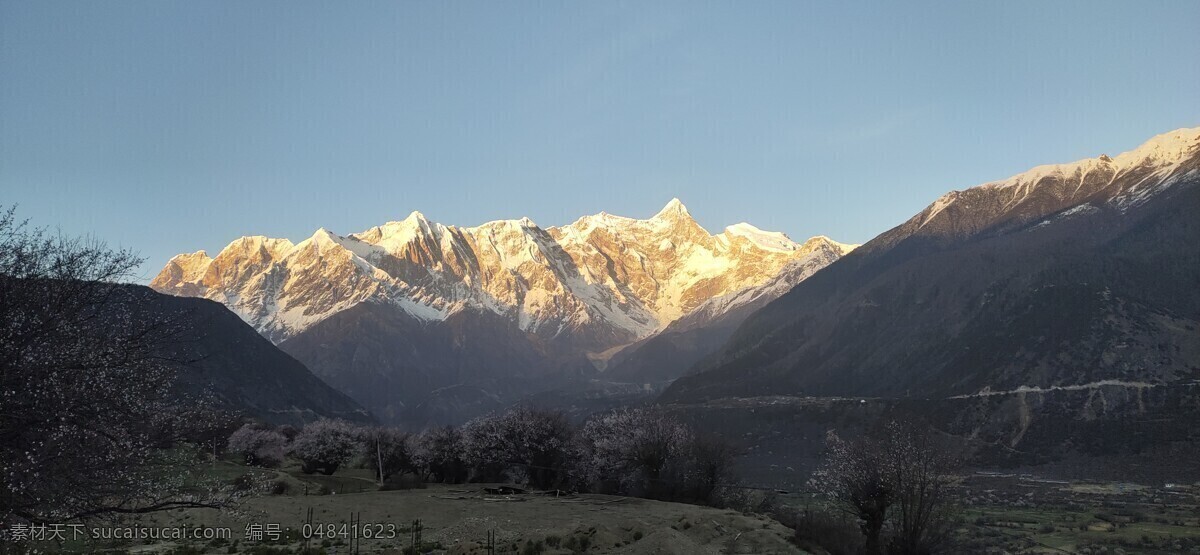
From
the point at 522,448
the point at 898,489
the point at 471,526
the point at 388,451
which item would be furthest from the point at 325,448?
the point at 898,489

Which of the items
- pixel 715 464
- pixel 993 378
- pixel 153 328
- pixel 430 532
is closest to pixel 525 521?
pixel 430 532

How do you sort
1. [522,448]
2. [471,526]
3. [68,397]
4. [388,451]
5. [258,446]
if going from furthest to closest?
[258,446] → [388,451] → [522,448] → [471,526] → [68,397]

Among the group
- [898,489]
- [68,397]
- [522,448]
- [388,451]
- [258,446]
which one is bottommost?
[898,489]

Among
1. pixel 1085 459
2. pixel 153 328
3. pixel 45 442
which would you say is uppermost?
pixel 153 328

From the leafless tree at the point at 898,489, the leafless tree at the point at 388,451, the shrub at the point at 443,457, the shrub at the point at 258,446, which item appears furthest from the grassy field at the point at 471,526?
the shrub at the point at 258,446

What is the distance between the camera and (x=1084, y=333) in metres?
166

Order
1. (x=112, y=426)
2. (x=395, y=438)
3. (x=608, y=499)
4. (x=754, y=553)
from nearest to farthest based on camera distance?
(x=112, y=426) → (x=754, y=553) → (x=608, y=499) → (x=395, y=438)

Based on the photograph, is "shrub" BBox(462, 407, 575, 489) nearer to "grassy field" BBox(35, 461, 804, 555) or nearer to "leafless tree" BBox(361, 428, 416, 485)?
"grassy field" BBox(35, 461, 804, 555)

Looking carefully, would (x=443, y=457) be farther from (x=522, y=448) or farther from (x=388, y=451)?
(x=522, y=448)

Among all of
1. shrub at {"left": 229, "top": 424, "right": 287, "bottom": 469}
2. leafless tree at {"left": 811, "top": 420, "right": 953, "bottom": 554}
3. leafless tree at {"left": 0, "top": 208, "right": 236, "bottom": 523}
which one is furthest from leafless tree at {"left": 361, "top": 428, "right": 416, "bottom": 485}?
leafless tree at {"left": 0, "top": 208, "right": 236, "bottom": 523}

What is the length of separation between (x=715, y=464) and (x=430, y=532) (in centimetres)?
3067

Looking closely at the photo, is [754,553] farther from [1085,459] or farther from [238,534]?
[1085,459]

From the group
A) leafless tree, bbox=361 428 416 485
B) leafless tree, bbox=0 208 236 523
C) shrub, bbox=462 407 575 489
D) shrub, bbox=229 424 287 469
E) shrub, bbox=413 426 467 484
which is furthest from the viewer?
shrub, bbox=229 424 287 469

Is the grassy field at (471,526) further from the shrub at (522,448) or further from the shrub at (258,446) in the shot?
the shrub at (258,446)
